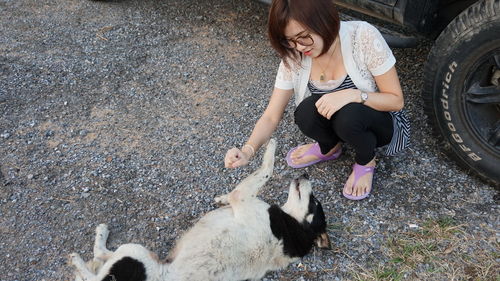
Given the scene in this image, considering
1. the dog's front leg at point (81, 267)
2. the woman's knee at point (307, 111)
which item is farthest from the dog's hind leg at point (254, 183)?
the dog's front leg at point (81, 267)

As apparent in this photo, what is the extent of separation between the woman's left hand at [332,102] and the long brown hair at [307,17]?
36 centimetres

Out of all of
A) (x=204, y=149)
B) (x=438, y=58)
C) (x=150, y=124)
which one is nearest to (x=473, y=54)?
(x=438, y=58)

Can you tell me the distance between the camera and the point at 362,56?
111 inches

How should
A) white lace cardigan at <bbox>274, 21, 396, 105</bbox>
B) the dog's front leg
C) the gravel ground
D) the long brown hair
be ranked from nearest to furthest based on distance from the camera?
the long brown hair < the dog's front leg < white lace cardigan at <bbox>274, 21, 396, 105</bbox> < the gravel ground

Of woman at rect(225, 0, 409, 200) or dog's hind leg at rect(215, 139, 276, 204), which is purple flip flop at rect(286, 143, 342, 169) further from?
dog's hind leg at rect(215, 139, 276, 204)

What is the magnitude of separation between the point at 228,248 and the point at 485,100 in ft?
6.12

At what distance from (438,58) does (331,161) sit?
3.44 ft

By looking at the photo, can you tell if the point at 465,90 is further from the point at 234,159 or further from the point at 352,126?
the point at 234,159

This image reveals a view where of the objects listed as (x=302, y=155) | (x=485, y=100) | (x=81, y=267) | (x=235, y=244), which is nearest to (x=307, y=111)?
(x=302, y=155)

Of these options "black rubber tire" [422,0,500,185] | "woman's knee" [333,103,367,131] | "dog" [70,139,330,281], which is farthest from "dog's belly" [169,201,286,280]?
"black rubber tire" [422,0,500,185]

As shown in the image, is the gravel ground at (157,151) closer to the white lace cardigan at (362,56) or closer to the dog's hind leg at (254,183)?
the dog's hind leg at (254,183)

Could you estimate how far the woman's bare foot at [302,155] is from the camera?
349 centimetres

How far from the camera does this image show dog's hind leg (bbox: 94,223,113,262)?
2.88 metres

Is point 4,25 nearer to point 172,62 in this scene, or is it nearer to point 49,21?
point 49,21
